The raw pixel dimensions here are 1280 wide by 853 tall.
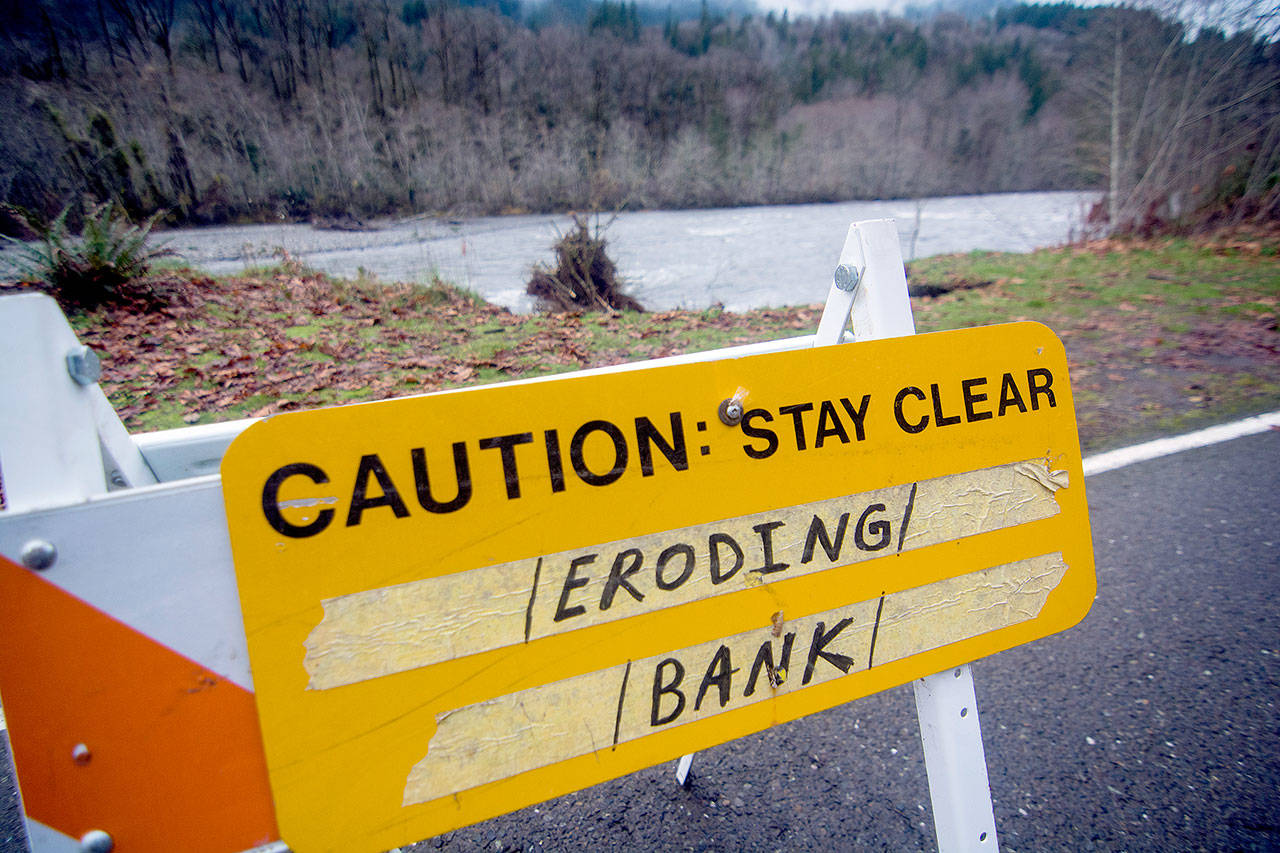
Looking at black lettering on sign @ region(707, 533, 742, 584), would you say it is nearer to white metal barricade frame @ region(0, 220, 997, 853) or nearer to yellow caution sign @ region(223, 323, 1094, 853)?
yellow caution sign @ region(223, 323, 1094, 853)

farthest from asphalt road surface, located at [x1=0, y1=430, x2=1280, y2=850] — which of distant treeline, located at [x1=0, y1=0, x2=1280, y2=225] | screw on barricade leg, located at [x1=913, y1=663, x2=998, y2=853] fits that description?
distant treeline, located at [x1=0, y1=0, x2=1280, y2=225]

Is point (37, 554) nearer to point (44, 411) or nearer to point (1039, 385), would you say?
point (44, 411)

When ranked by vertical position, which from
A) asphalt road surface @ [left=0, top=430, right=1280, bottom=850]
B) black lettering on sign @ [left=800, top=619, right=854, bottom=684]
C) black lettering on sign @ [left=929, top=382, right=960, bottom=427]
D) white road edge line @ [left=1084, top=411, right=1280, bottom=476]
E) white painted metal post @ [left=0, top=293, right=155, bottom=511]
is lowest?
asphalt road surface @ [left=0, top=430, right=1280, bottom=850]

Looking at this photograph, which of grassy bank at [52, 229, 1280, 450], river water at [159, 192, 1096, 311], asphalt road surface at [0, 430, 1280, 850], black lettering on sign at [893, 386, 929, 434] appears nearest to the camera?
black lettering on sign at [893, 386, 929, 434]

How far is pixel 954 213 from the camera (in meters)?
19.2

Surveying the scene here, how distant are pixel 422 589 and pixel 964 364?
105 centimetres

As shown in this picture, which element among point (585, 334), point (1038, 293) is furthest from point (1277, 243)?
point (585, 334)

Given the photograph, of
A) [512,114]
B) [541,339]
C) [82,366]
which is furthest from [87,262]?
[512,114]

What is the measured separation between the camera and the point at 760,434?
3.50 ft

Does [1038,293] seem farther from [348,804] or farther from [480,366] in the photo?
[348,804]

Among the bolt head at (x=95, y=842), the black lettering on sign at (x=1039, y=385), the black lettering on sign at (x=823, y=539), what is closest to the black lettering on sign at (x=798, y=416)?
the black lettering on sign at (x=823, y=539)

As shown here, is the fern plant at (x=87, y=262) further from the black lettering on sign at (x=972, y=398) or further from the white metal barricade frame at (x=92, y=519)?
the black lettering on sign at (x=972, y=398)

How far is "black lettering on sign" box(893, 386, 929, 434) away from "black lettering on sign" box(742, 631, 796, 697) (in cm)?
43

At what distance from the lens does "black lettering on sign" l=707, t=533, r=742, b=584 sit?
41.1 inches
